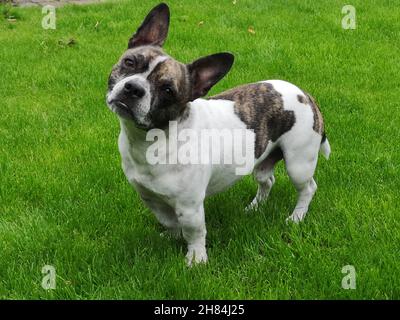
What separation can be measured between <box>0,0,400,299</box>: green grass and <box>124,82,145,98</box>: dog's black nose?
1042 millimetres

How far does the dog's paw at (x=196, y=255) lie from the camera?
3.48 m

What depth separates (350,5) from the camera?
28.4ft

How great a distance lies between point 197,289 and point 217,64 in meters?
1.21

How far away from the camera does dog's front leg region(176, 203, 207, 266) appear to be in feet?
10.9

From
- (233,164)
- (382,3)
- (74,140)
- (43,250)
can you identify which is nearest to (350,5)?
(382,3)

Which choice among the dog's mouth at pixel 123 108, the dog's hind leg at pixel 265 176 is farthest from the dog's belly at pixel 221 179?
the dog's mouth at pixel 123 108

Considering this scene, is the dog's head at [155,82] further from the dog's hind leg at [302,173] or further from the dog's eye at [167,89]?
the dog's hind leg at [302,173]

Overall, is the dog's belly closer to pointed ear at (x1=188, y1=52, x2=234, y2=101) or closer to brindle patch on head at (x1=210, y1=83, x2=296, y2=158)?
brindle patch on head at (x1=210, y1=83, x2=296, y2=158)

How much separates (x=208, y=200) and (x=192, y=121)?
1126 millimetres

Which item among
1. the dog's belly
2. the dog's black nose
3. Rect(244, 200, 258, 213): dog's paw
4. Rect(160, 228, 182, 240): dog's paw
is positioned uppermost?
the dog's black nose

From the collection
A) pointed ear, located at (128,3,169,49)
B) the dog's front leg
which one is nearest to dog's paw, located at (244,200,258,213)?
the dog's front leg

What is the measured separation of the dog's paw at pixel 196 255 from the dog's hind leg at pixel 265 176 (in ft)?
2.28

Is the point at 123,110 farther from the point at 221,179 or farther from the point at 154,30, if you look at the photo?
the point at 221,179

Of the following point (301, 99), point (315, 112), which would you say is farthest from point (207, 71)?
Answer: point (315, 112)
